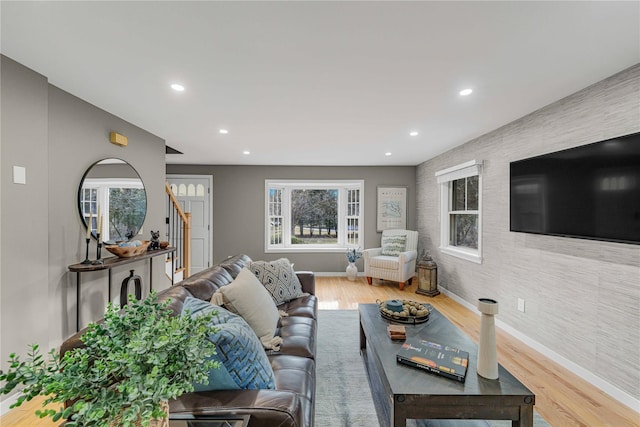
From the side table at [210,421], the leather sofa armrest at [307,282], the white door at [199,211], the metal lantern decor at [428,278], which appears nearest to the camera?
the side table at [210,421]

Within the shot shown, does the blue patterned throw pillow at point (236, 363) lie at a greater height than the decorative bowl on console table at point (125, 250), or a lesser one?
lesser

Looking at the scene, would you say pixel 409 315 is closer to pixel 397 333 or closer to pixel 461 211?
pixel 397 333

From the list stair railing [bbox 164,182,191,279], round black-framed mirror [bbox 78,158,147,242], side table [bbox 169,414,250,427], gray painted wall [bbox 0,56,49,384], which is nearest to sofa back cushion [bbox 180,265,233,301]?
side table [bbox 169,414,250,427]

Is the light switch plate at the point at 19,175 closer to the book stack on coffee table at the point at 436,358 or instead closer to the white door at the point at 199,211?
the book stack on coffee table at the point at 436,358

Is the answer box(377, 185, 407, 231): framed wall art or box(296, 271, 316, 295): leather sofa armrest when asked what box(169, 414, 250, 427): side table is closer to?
box(296, 271, 316, 295): leather sofa armrest

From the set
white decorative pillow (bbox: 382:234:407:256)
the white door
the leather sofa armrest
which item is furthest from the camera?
the white door

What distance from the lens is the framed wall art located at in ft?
19.7

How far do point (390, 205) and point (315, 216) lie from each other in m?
1.58

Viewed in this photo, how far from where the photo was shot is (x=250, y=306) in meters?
1.84

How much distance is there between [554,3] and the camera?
4.63 feet

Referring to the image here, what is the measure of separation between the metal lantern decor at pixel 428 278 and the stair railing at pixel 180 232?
12.3 feet

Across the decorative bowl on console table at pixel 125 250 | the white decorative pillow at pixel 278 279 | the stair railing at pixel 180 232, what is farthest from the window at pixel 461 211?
the stair railing at pixel 180 232

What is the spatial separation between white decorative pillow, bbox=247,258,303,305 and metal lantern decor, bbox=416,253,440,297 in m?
2.62

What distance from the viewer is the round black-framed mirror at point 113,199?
2.75 meters
